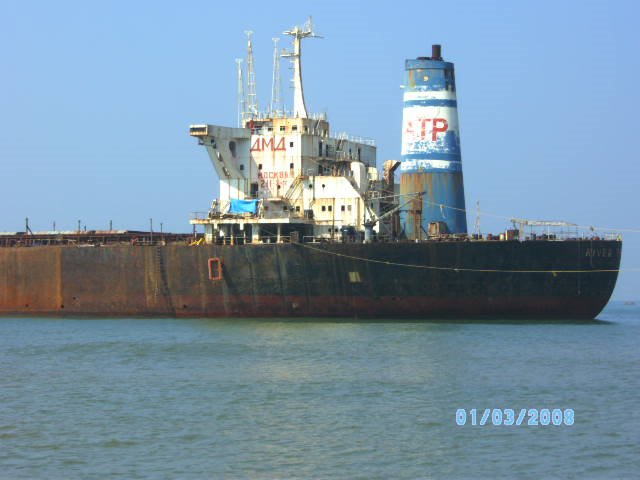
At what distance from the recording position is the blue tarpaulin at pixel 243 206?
46219mm

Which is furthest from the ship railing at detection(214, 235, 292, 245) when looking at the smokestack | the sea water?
the smokestack

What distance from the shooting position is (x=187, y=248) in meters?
45.8

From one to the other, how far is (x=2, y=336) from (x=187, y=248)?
817 cm

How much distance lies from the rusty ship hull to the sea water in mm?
1474

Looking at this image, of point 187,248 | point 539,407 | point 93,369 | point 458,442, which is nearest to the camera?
point 458,442

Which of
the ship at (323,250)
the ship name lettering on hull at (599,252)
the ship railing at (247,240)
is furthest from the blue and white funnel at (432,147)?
the ship name lettering on hull at (599,252)

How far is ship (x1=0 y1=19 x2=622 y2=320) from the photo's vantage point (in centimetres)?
4122

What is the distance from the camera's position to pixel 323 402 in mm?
26047

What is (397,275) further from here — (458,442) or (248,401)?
(458,442)

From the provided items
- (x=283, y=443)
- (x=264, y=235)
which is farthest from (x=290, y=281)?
(x=283, y=443)

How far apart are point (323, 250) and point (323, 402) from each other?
17140 millimetres

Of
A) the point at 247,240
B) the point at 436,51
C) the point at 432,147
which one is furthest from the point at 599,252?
the point at 247,240
